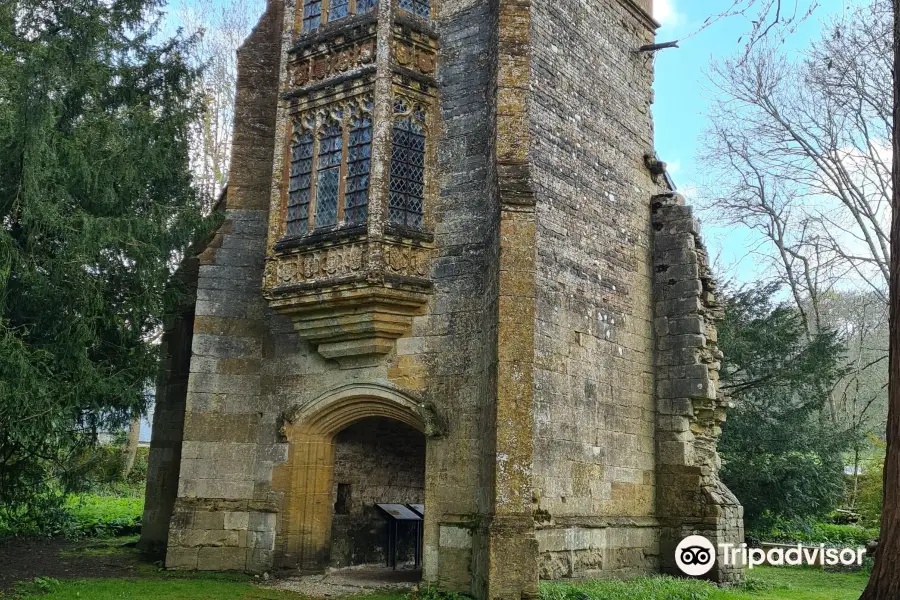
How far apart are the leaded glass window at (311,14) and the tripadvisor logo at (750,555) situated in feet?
29.7

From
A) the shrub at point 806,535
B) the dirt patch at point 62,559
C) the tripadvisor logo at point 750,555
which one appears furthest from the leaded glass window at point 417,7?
the shrub at point 806,535

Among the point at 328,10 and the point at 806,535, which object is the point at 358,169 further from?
the point at 806,535

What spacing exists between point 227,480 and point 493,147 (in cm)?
573

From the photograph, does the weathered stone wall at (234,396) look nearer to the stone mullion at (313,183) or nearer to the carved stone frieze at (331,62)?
A: the carved stone frieze at (331,62)

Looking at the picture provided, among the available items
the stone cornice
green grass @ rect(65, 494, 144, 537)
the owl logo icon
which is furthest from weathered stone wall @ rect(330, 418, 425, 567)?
the stone cornice

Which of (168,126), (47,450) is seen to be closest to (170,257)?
(168,126)

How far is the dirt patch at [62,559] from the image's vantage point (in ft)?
36.1

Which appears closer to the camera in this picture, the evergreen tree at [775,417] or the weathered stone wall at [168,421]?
the weathered stone wall at [168,421]

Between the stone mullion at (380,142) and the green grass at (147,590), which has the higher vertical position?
the stone mullion at (380,142)

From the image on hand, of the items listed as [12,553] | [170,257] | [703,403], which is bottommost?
[12,553]

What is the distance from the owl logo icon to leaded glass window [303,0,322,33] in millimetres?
9035

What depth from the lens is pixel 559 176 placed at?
11.1 m

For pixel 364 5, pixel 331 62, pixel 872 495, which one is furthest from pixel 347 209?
pixel 872 495

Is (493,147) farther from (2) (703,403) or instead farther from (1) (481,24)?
(2) (703,403)
